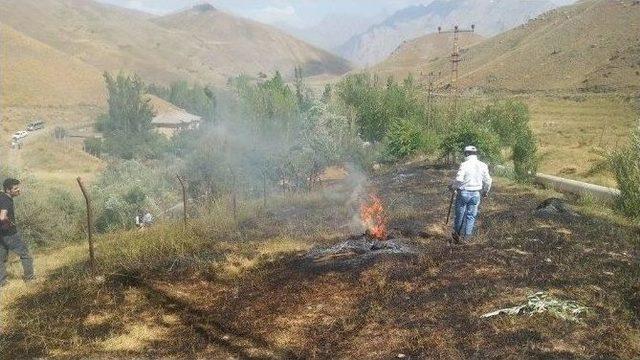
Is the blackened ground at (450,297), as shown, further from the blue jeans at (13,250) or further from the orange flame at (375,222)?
the blue jeans at (13,250)

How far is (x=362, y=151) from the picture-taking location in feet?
98.8

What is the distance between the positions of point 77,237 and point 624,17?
101 m

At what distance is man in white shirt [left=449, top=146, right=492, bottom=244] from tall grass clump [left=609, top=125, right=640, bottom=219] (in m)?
4.09

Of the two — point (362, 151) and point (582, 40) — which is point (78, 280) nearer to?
point (362, 151)

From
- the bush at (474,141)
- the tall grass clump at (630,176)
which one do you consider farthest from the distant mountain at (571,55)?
the tall grass clump at (630,176)

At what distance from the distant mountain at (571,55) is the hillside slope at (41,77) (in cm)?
6831

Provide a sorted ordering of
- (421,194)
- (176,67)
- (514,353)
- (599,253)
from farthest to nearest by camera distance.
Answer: (176,67)
(421,194)
(599,253)
(514,353)

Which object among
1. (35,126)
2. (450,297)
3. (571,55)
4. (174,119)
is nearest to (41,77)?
(35,126)

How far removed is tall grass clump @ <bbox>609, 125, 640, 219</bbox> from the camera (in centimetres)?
1075

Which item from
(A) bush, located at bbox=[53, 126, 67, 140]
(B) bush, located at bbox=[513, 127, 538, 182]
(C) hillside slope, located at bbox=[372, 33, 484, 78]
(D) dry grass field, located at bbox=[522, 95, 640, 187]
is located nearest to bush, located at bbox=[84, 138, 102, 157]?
(A) bush, located at bbox=[53, 126, 67, 140]

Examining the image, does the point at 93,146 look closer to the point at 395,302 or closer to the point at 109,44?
the point at 395,302

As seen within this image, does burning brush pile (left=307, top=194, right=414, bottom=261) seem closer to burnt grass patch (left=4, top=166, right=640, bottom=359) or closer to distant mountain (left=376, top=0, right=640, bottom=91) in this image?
burnt grass patch (left=4, top=166, right=640, bottom=359)

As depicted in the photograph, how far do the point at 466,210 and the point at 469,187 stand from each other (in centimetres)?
50

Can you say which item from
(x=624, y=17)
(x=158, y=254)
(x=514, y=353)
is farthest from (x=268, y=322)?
(x=624, y=17)
